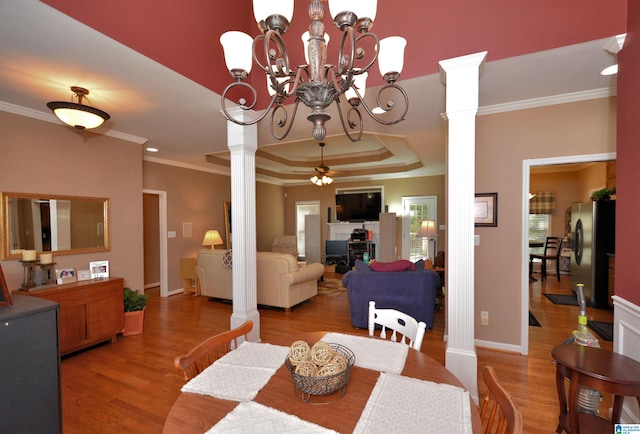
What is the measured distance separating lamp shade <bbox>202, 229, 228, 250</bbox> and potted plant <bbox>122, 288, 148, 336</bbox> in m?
2.33

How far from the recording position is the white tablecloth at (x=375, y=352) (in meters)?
1.36

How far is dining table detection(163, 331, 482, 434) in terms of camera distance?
98 centimetres

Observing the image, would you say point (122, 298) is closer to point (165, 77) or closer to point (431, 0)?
point (165, 77)

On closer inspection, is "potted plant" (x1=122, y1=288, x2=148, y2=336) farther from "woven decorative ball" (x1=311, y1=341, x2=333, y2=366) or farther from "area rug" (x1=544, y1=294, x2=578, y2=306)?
"area rug" (x1=544, y1=294, x2=578, y2=306)

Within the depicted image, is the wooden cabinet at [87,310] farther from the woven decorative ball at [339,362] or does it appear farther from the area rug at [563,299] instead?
the area rug at [563,299]

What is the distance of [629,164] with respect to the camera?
5.98 feet

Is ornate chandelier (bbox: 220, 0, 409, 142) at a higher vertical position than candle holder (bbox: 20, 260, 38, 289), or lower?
higher

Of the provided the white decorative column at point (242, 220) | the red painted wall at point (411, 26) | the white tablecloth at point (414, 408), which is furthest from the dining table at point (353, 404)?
the red painted wall at point (411, 26)

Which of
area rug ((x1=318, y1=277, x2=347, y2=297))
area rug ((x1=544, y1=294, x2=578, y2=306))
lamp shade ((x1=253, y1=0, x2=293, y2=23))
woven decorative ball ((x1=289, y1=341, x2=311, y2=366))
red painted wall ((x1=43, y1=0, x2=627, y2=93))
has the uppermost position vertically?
red painted wall ((x1=43, y1=0, x2=627, y2=93))

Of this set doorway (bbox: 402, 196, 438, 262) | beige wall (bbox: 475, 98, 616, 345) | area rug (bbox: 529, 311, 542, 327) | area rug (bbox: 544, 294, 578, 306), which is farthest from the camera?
doorway (bbox: 402, 196, 438, 262)

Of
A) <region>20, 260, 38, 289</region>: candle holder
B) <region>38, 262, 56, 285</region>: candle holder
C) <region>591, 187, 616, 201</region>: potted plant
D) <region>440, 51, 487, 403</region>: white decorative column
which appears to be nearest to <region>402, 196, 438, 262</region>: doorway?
<region>591, 187, 616, 201</region>: potted plant

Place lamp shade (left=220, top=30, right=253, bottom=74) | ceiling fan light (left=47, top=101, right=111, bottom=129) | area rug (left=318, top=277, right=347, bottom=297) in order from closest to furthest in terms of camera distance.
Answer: lamp shade (left=220, top=30, right=253, bottom=74) → ceiling fan light (left=47, top=101, right=111, bottom=129) → area rug (left=318, top=277, right=347, bottom=297)

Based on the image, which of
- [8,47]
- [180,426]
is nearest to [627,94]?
[180,426]

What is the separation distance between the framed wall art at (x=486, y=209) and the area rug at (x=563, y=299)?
295 cm
